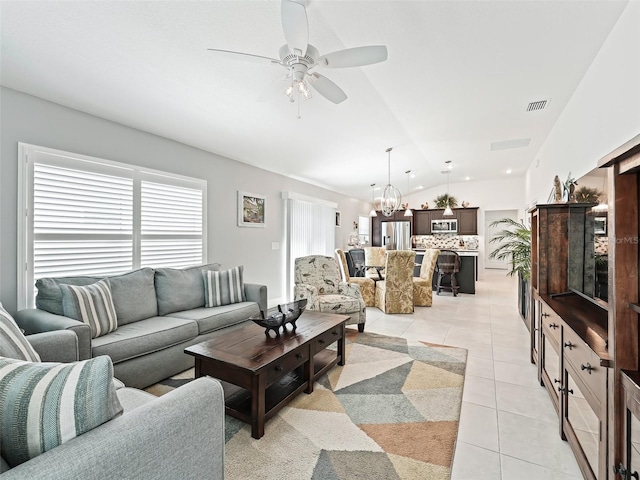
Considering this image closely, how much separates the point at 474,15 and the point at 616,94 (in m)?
1.17

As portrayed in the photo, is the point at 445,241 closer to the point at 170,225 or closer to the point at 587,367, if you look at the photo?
the point at 170,225

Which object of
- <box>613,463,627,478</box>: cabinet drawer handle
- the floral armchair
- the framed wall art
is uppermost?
the framed wall art

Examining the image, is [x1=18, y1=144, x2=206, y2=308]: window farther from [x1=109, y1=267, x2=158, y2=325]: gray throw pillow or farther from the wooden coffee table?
the wooden coffee table

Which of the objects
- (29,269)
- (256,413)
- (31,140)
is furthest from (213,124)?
(256,413)

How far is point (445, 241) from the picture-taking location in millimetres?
9797

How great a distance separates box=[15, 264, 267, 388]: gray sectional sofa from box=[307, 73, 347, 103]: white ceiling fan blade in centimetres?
231

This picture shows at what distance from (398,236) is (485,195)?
2.85 metres

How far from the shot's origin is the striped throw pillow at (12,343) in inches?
47.9

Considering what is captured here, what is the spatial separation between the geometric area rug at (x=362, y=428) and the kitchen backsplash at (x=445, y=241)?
7.20 metres

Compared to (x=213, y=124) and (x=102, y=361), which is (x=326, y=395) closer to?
(x=102, y=361)

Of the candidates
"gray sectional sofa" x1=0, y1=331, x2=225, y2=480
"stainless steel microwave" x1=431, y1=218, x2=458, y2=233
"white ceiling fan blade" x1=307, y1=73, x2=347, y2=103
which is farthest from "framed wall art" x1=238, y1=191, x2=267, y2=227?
"stainless steel microwave" x1=431, y1=218, x2=458, y2=233

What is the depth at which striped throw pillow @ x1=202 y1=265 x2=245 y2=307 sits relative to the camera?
3445 mm

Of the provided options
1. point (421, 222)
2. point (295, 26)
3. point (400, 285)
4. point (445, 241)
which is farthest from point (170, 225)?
point (445, 241)

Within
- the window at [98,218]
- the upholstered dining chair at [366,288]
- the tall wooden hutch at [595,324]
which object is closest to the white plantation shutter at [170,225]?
the window at [98,218]
